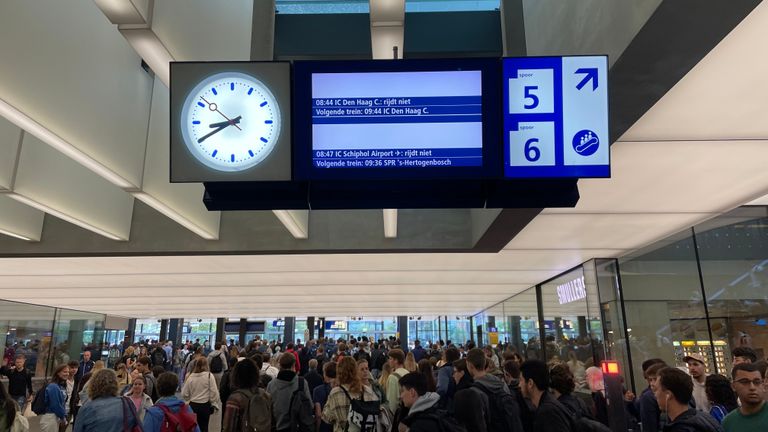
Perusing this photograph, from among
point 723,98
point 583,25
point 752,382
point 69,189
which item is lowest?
point 752,382

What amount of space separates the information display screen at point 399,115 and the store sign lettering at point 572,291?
25.2ft

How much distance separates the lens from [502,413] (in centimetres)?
434

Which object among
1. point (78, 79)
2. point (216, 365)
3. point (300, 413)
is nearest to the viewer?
point (78, 79)

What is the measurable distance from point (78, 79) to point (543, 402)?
450 cm

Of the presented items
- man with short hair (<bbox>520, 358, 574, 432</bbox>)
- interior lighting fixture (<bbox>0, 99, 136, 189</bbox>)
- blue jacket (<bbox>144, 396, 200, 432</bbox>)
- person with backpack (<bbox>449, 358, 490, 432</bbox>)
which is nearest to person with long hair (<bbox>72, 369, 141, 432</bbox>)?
blue jacket (<bbox>144, 396, 200, 432</bbox>)

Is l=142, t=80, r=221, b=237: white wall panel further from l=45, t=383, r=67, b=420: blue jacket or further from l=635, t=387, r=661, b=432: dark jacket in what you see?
l=635, t=387, r=661, b=432: dark jacket

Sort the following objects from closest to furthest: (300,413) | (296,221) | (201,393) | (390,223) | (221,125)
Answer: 1. (221,125)
2. (300,413)
3. (201,393)
4. (390,223)
5. (296,221)

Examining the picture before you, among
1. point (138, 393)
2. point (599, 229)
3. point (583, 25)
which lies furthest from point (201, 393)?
point (583, 25)

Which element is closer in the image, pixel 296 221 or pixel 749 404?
pixel 749 404

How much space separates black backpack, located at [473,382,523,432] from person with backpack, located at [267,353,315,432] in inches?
76.9

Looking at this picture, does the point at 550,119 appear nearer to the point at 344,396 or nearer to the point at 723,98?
the point at 723,98

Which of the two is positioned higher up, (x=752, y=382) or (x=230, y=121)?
(x=230, y=121)

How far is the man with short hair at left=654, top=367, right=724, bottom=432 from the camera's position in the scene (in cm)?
278

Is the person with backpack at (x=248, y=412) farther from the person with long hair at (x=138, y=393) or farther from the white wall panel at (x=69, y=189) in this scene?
the white wall panel at (x=69, y=189)
